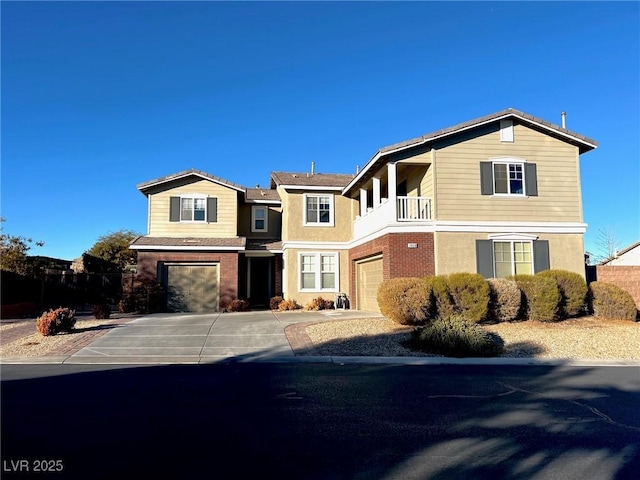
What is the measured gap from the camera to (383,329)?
1362 centimetres

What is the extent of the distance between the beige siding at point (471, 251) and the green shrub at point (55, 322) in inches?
480

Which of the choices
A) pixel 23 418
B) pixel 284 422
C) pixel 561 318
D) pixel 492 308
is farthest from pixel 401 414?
pixel 561 318

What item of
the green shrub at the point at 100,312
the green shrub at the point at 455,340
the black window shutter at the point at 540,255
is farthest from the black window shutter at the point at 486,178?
the green shrub at the point at 100,312

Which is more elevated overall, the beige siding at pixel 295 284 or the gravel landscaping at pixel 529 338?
the beige siding at pixel 295 284

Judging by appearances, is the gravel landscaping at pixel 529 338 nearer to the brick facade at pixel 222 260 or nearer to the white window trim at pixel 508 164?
the white window trim at pixel 508 164

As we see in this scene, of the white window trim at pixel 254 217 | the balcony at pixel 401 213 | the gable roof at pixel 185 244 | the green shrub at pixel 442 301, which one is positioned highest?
the white window trim at pixel 254 217

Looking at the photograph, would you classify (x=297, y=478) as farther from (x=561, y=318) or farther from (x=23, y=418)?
(x=561, y=318)

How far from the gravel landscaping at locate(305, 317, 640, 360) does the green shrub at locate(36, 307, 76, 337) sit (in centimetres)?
721

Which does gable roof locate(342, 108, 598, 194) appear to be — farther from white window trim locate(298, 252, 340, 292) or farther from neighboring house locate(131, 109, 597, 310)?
white window trim locate(298, 252, 340, 292)

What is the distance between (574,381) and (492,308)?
5.94 m

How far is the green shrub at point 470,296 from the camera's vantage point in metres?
13.8

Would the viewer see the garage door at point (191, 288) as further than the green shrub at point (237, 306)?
Yes

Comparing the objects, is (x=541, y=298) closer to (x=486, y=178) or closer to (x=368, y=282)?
(x=486, y=178)

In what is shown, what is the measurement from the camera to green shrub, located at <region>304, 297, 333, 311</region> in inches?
838
